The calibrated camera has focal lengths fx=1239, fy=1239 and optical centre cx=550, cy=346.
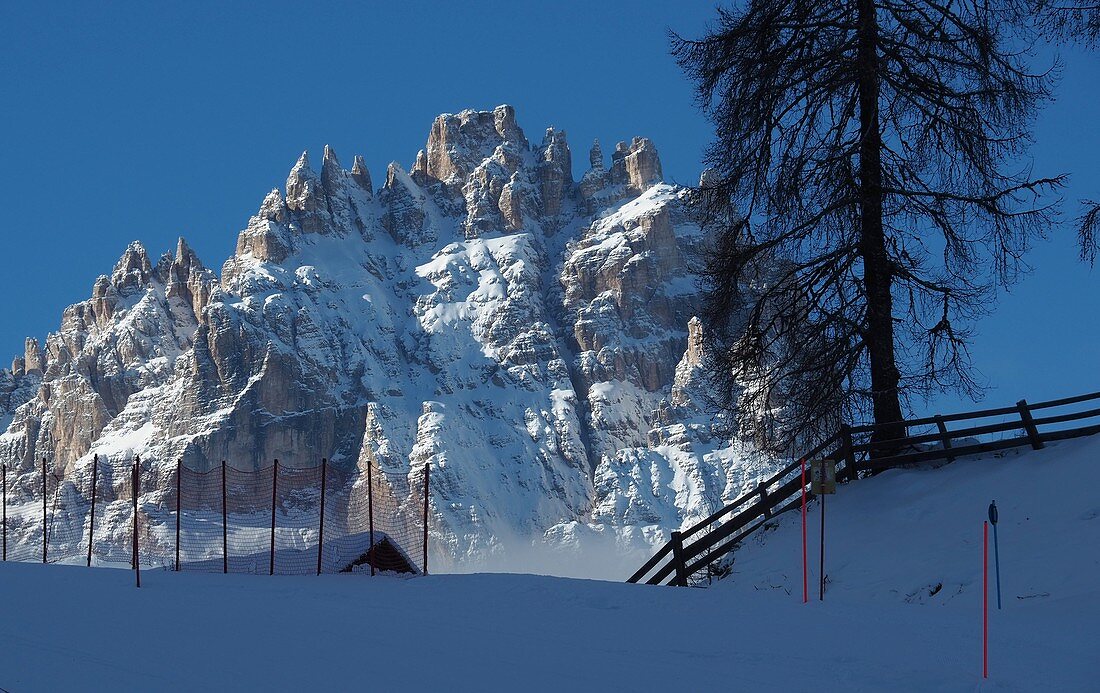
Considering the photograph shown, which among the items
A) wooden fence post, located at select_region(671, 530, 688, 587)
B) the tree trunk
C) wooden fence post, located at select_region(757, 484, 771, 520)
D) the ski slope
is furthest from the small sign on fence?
the tree trunk

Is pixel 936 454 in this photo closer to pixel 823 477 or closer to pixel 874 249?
pixel 874 249

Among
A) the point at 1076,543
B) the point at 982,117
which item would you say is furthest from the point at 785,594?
the point at 982,117

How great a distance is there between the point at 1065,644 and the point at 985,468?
25.0 ft

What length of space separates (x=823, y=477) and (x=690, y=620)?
2994mm

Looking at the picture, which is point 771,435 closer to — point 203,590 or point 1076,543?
point 1076,543

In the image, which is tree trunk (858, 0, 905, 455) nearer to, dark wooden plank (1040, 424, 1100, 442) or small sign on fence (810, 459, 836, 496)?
dark wooden plank (1040, 424, 1100, 442)

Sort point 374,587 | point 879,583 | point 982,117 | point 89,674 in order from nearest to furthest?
point 89,674 < point 879,583 < point 374,587 < point 982,117

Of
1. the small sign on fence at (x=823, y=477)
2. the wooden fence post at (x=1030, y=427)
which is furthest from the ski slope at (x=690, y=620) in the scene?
the small sign on fence at (x=823, y=477)

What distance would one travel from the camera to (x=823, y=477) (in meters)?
16.2

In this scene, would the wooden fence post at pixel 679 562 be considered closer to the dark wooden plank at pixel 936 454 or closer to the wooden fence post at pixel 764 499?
the wooden fence post at pixel 764 499

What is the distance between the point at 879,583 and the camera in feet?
54.0

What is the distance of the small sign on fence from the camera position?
16109mm

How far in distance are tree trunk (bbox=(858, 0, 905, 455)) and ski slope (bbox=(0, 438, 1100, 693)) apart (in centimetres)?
149

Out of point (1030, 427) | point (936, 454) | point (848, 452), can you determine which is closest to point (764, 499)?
point (848, 452)
